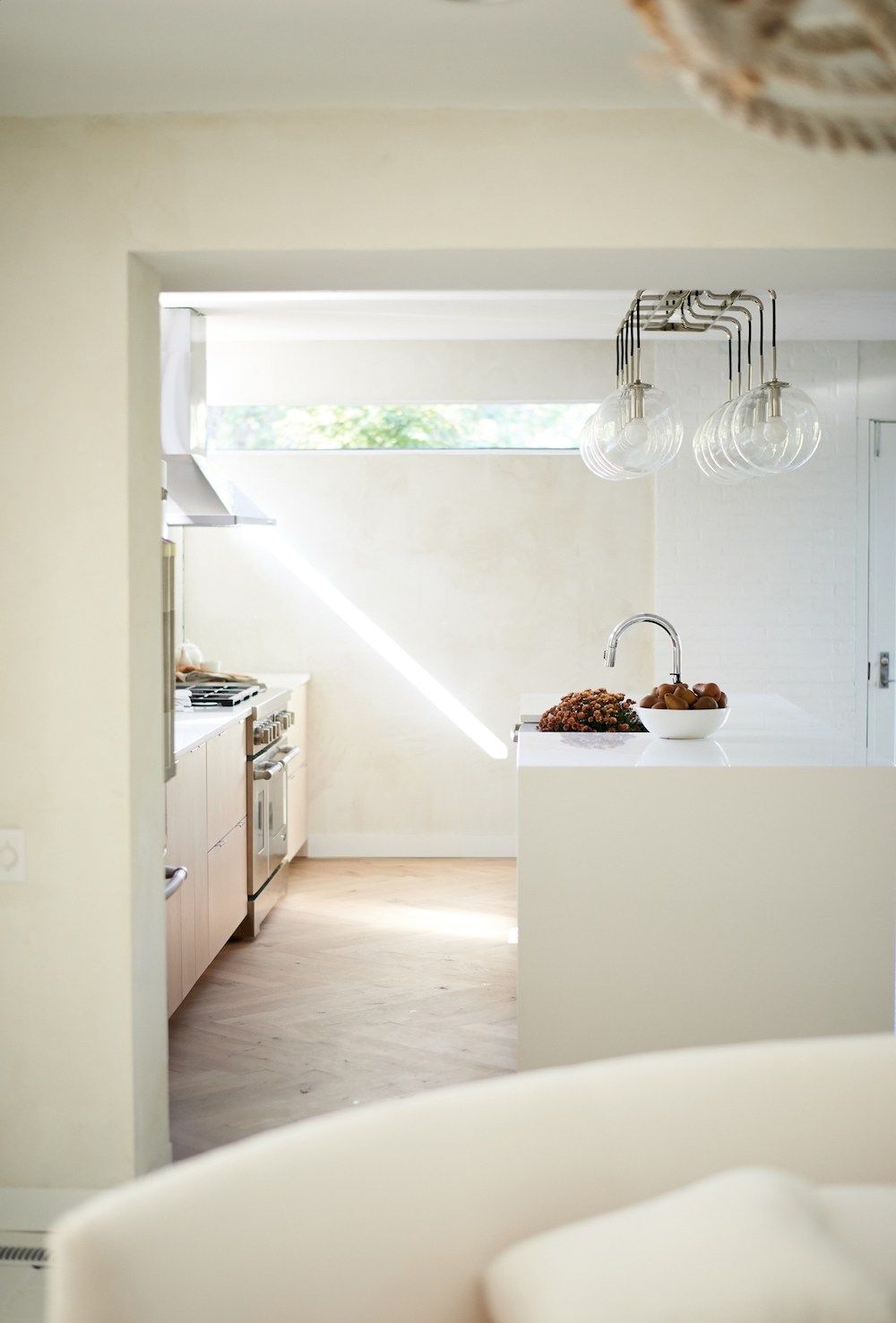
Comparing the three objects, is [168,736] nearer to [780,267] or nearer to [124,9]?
[124,9]

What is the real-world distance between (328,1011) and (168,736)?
1555mm

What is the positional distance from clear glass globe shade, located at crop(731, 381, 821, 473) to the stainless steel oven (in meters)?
2.49

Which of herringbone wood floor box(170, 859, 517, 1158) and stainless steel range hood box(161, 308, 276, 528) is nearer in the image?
herringbone wood floor box(170, 859, 517, 1158)

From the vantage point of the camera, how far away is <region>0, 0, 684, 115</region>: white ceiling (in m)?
2.35

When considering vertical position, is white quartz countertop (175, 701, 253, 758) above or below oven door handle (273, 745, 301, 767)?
above

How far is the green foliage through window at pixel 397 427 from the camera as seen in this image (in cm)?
692

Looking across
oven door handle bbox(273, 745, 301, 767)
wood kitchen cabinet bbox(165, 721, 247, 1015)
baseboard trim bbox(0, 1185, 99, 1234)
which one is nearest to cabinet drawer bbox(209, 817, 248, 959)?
wood kitchen cabinet bbox(165, 721, 247, 1015)

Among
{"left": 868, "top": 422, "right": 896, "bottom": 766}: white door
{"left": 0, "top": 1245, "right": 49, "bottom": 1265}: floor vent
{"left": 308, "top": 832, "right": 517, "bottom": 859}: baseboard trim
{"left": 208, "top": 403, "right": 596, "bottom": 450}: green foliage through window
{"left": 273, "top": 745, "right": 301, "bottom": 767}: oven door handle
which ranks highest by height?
{"left": 208, "top": 403, "right": 596, "bottom": 450}: green foliage through window

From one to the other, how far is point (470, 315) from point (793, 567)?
2186mm

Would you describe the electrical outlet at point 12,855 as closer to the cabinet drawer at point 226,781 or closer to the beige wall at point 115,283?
the beige wall at point 115,283

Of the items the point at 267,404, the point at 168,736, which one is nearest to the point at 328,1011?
the point at 168,736

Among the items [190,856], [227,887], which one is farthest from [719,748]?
[227,887]

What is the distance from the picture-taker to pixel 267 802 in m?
5.56

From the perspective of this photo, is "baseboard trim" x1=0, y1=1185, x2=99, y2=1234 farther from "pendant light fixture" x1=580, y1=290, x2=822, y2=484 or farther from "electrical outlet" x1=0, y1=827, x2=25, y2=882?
"pendant light fixture" x1=580, y1=290, x2=822, y2=484
